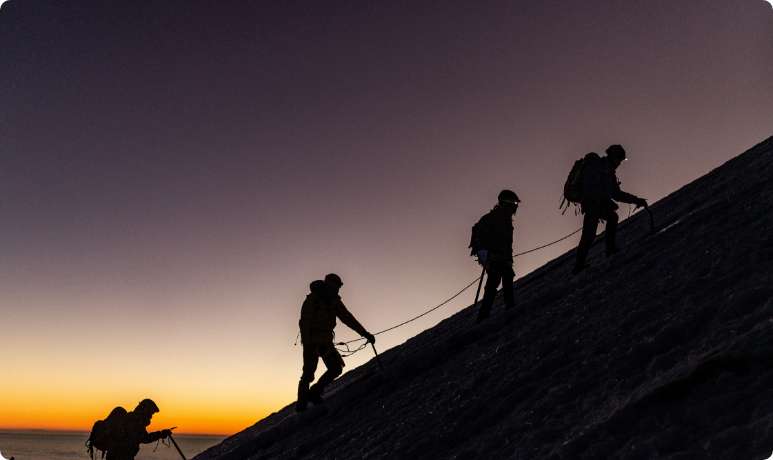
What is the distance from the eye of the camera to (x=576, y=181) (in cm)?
1345

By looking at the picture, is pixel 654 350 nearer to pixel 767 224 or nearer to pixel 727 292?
pixel 727 292

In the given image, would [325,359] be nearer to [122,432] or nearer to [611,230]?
[122,432]

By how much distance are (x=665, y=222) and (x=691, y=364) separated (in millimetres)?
10133

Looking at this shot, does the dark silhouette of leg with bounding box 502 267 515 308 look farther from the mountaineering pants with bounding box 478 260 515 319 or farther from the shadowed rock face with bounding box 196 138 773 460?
the shadowed rock face with bounding box 196 138 773 460

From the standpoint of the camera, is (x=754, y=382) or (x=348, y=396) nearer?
(x=754, y=382)

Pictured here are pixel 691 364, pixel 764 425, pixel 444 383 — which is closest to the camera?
pixel 764 425

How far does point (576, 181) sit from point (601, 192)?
546 mm

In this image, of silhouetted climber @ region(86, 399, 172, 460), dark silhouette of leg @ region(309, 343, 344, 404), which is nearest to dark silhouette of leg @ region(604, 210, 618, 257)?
dark silhouette of leg @ region(309, 343, 344, 404)

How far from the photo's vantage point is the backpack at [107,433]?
510 inches

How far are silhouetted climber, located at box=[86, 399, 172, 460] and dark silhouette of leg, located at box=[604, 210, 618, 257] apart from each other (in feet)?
31.7

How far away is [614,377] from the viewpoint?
22.2ft

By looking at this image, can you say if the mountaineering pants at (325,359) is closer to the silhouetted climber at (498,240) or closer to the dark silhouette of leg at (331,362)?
the dark silhouette of leg at (331,362)

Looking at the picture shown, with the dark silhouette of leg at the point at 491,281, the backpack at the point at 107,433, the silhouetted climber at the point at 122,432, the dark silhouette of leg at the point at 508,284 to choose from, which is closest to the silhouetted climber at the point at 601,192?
the dark silhouette of leg at the point at 508,284

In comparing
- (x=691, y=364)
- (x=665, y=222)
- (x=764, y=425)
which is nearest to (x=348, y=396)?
(x=665, y=222)
